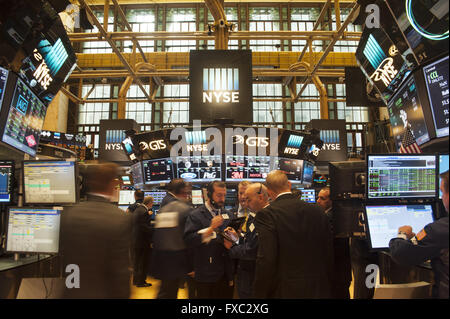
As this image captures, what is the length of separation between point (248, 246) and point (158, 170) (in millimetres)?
Answer: 4138

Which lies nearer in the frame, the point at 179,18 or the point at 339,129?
the point at 339,129

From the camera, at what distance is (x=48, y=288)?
3230 millimetres

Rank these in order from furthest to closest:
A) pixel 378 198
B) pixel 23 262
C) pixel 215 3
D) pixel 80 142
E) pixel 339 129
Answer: pixel 80 142 → pixel 339 129 → pixel 215 3 → pixel 23 262 → pixel 378 198

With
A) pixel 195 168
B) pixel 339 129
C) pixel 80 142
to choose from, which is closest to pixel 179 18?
pixel 80 142

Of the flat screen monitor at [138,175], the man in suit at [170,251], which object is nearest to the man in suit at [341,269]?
the man in suit at [170,251]

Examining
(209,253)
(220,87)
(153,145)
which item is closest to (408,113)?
(209,253)

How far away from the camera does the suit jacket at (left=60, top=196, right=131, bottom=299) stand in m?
2.28

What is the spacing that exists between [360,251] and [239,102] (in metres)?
3.29

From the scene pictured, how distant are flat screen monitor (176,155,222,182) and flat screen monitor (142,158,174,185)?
0.24 meters

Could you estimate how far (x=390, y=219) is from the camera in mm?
2914

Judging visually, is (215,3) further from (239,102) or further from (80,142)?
(80,142)

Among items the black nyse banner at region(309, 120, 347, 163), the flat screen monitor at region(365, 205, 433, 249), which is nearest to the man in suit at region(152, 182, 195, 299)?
the flat screen monitor at region(365, 205, 433, 249)

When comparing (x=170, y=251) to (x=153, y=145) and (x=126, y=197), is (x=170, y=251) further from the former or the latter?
(x=126, y=197)
